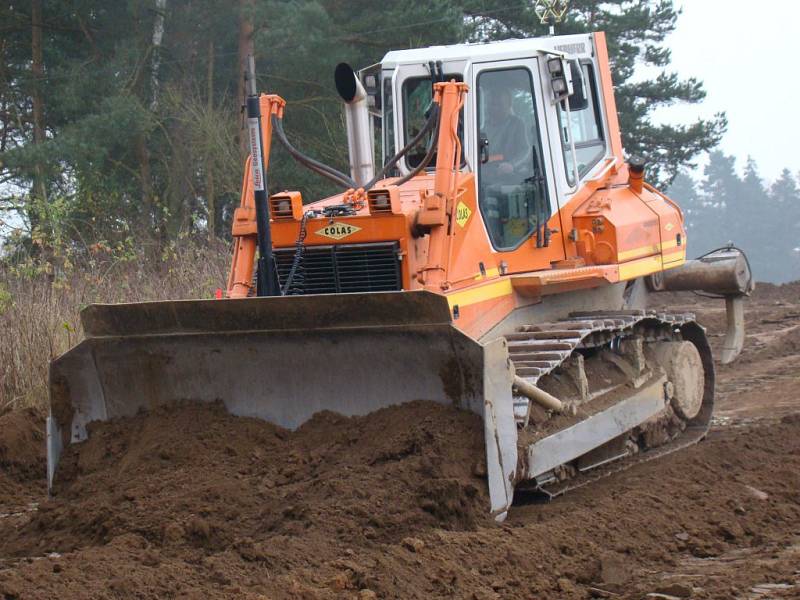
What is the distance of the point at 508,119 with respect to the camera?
7699 millimetres

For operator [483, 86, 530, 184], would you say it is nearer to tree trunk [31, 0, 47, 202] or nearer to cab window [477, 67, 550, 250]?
cab window [477, 67, 550, 250]

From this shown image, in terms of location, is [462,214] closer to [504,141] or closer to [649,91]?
[504,141]

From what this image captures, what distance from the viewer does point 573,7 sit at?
25016 millimetres

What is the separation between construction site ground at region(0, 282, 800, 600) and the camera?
4707mm

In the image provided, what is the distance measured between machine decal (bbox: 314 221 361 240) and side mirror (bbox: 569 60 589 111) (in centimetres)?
197

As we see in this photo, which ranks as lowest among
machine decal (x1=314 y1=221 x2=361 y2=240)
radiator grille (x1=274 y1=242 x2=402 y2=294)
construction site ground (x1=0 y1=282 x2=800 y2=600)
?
construction site ground (x1=0 y1=282 x2=800 y2=600)

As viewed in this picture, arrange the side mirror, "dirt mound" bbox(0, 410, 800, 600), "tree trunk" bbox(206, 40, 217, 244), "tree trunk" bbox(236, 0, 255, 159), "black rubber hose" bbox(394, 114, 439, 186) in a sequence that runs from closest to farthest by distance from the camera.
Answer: "dirt mound" bbox(0, 410, 800, 600), "black rubber hose" bbox(394, 114, 439, 186), the side mirror, "tree trunk" bbox(236, 0, 255, 159), "tree trunk" bbox(206, 40, 217, 244)

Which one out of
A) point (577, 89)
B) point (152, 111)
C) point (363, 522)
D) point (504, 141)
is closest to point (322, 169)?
point (504, 141)

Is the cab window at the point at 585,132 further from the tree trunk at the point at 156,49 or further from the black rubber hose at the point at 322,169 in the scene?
the tree trunk at the point at 156,49

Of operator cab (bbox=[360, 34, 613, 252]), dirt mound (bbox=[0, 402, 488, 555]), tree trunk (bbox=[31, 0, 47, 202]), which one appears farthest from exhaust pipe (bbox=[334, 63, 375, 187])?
tree trunk (bbox=[31, 0, 47, 202])

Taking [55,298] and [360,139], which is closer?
[360,139]

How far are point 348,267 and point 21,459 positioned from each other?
2.72 meters

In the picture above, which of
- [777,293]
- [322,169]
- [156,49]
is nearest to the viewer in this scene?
[322,169]

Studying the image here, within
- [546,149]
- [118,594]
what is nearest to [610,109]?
[546,149]
